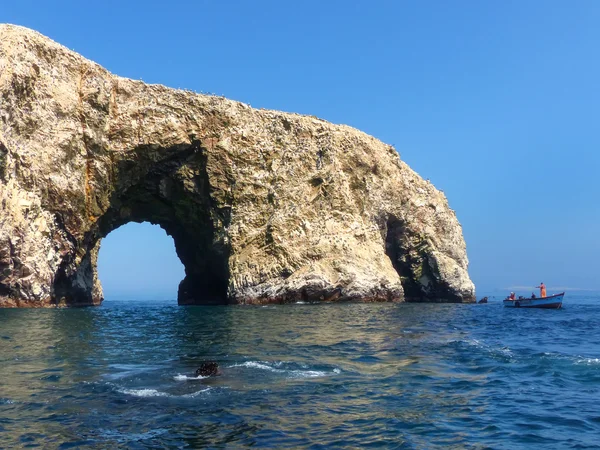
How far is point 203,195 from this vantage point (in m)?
61.7

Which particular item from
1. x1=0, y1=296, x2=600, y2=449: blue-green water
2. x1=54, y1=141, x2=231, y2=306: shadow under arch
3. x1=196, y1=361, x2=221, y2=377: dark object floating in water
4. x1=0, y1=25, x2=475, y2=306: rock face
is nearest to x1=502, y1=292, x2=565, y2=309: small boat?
x1=0, y1=25, x2=475, y2=306: rock face

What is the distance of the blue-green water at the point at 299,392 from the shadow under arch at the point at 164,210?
103 ft

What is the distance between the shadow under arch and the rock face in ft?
0.56

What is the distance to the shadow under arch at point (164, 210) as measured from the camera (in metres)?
56.0

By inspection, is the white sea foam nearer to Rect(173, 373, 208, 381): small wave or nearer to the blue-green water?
the blue-green water

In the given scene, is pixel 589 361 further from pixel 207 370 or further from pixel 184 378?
pixel 184 378

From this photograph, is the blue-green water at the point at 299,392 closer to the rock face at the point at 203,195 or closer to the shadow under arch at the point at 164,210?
the rock face at the point at 203,195

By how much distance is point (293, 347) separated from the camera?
907 inches

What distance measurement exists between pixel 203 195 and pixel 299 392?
49.4 metres

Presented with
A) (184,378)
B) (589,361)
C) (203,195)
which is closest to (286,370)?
(184,378)

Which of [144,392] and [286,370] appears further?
[286,370]

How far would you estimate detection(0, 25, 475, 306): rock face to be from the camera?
47375 mm

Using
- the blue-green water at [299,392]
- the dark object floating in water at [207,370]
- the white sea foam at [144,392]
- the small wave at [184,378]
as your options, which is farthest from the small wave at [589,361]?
the white sea foam at [144,392]

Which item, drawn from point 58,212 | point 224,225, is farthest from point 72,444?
point 224,225
